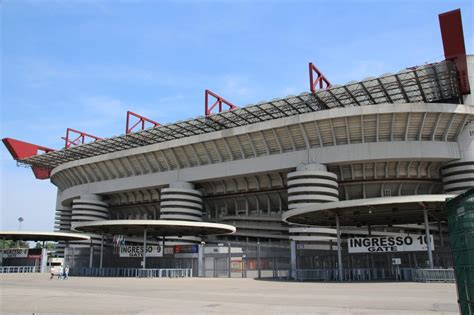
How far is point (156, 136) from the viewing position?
71750 millimetres

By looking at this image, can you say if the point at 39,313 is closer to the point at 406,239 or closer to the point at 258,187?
the point at 406,239

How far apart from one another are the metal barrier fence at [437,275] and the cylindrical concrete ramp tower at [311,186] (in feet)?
89.1

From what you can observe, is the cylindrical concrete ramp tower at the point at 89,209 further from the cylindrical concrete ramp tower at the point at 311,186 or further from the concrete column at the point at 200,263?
the concrete column at the point at 200,263

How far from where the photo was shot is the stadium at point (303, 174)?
39.1 m

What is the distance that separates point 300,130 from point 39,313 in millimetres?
47631

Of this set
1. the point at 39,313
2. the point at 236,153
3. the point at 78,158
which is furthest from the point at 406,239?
the point at 78,158

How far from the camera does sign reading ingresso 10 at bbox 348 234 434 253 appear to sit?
32.0 meters

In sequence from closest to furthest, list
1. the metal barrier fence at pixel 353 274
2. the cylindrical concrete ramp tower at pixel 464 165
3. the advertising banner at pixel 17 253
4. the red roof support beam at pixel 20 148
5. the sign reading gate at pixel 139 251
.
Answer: the metal barrier fence at pixel 353 274 → the sign reading gate at pixel 139 251 → the cylindrical concrete ramp tower at pixel 464 165 → the advertising banner at pixel 17 253 → the red roof support beam at pixel 20 148

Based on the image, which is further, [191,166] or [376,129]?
[191,166]

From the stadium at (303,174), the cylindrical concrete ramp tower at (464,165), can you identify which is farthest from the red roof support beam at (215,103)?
the cylindrical concrete ramp tower at (464,165)

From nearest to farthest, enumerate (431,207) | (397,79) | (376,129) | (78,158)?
(431,207) → (397,79) → (376,129) → (78,158)

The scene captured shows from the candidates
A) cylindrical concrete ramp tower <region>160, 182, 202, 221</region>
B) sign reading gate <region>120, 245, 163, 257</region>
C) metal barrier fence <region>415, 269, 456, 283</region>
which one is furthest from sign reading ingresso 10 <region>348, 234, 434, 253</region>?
cylindrical concrete ramp tower <region>160, 182, 202, 221</region>

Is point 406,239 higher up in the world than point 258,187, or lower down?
lower down

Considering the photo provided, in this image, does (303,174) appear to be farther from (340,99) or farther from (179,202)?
(179,202)
